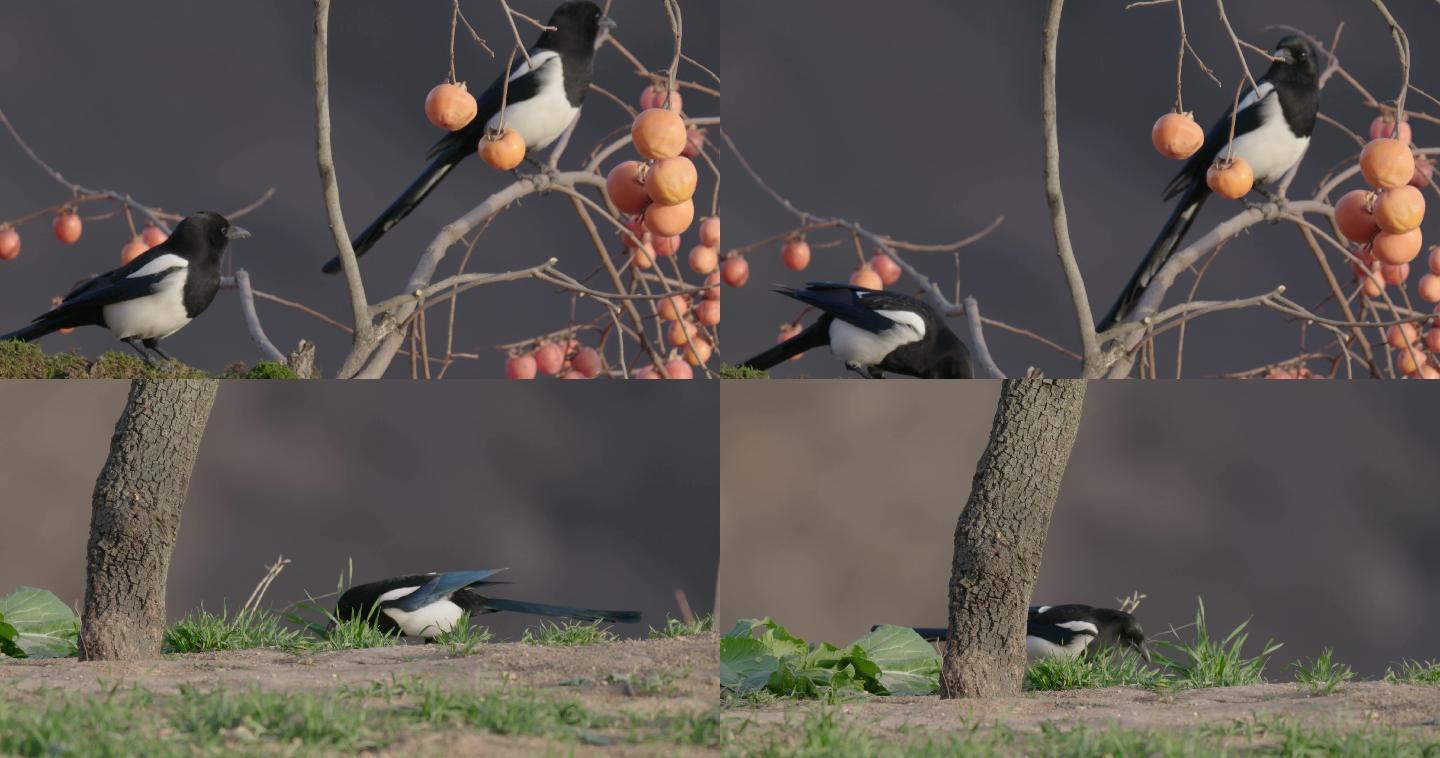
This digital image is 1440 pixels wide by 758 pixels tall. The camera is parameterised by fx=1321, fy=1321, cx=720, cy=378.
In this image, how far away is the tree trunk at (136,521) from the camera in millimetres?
3227

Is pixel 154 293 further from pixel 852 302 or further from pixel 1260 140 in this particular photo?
pixel 1260 140

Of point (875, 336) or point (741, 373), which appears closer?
point (741, 373)

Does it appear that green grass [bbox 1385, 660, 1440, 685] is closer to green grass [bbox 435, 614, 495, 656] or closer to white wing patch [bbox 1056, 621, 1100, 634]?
white wing patch [bbox 1056, 621, 1100, 634]

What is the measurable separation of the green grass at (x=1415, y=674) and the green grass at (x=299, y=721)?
1.93 m

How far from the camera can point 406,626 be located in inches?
149

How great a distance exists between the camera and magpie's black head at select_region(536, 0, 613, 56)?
2068 mm

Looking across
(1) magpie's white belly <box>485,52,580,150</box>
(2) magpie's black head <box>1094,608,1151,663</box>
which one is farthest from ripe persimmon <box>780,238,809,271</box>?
(2) magpie's black head <box>1094,608,1151,663</box>

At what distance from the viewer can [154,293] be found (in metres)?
1.91

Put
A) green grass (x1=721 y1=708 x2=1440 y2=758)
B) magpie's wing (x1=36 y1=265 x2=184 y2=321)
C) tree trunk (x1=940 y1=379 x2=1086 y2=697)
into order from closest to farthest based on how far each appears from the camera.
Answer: magpie's wing (x1=36 y1=265 x2=184 y2=321) < green grass (x1=721 y1=708 x2=1440 y2=758) < tree trunk (x1=940 y1=379 x2=1086 y2=697)

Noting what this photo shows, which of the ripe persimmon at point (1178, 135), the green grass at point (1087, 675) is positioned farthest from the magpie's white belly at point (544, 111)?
the green grass at point (1087, 675)

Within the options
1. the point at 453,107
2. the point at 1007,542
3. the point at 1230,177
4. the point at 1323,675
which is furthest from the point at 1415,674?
the point at 453,107

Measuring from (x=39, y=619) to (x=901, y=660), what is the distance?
2.43 m

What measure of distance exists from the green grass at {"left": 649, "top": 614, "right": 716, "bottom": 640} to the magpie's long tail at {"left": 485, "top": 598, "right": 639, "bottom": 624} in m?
0.09

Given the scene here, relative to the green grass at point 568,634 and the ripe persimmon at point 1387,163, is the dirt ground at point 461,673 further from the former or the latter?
the ripe persimmon at point 1387,163
